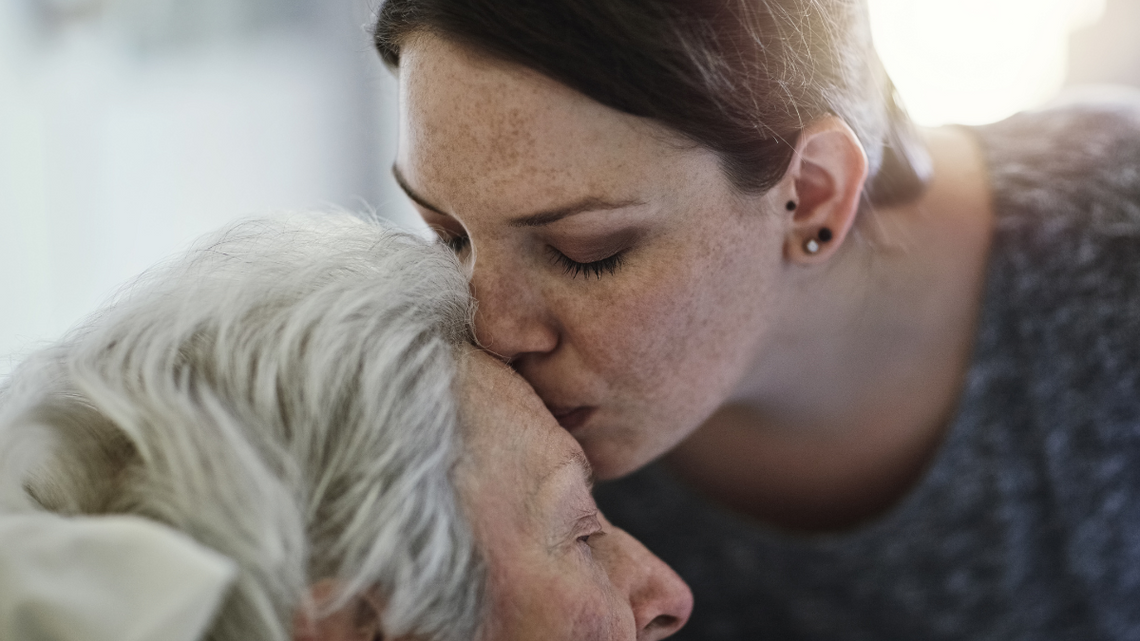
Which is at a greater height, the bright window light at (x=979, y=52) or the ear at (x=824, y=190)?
the bright window light at (x=979, y=52)

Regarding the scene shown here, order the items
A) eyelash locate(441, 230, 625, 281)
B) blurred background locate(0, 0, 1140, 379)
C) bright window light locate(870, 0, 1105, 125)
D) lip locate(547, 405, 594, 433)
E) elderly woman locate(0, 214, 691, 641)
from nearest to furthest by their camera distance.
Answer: elderly woman locate(0, 214, 691, 641)
eyelash locate(441, 230, 625, 281)
lip locate(547, 405, 594, 433)
blurred background locate(0, 0, 1140, 379)
bright window light locate(870, 0, 1105, 125)

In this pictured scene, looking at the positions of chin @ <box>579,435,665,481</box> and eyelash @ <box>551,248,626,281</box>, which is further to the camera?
chin @ <box>579,435,665,481</box>

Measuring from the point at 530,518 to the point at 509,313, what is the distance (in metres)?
0.21

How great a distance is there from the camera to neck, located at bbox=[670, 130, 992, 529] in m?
1.19

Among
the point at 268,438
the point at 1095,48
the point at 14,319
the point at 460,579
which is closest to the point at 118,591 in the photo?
the point at 268,438

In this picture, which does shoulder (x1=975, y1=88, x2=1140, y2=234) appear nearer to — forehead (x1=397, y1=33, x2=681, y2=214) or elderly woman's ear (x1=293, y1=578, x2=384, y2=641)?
forehead (x1=397, y1=33, x2=681, y2=214)

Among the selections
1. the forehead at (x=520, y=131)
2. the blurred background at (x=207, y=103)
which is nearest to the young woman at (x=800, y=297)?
the forehead at (x=520, y=131)

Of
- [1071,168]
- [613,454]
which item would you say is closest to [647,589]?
[613,454]

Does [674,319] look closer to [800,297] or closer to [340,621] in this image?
[800,297]

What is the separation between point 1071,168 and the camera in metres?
1.29

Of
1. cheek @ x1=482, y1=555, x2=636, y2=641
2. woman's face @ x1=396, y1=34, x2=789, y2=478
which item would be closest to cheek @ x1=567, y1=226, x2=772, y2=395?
woman's face @ x1=396, y1=34, x2=789, y2=478

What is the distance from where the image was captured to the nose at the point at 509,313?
923mm

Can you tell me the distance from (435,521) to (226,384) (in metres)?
0.20

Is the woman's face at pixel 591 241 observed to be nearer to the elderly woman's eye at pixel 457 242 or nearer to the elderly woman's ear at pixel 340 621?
the elderly woman's eye at pixel 457 242
